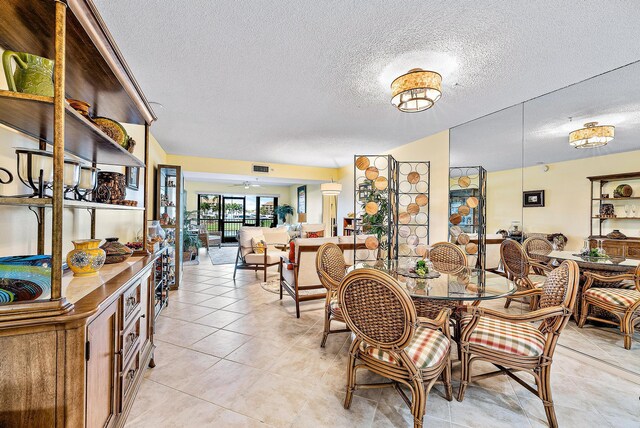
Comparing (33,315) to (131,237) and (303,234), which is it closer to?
(131,237)

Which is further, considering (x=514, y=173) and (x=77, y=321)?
(x=514, y=173)

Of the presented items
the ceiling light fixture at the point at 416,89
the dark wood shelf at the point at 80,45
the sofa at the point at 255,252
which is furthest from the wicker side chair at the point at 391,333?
the sofa at the point at 255,252

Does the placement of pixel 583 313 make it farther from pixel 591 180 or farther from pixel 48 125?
pixel 48 125

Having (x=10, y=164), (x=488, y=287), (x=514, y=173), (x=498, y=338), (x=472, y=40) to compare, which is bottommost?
(x=498, y=338)

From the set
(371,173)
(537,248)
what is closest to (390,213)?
(371,173)

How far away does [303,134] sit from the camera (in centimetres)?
443

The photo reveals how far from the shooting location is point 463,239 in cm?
409

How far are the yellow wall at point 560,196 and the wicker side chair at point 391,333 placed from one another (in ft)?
7.67

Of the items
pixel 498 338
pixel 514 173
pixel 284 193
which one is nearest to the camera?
pixel 498 338

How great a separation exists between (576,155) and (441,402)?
291cm

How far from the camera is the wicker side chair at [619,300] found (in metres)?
2.57

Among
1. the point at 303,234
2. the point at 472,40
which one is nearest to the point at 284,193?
the point at 303,234

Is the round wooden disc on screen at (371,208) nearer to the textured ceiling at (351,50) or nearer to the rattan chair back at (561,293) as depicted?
the textured ceiling at (351,50)

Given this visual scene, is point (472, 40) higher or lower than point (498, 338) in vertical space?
higher
